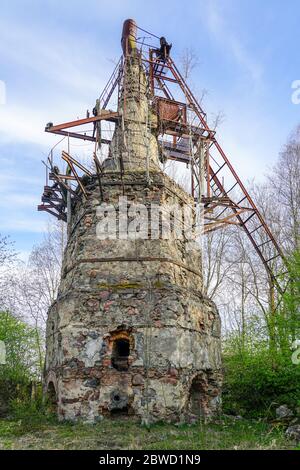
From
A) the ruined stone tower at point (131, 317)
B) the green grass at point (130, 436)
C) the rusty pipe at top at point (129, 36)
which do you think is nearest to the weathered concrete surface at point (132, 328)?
the ruined stone tower at point (131, 317)

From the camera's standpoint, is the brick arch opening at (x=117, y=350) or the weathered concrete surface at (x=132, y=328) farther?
the brick arch opening at (x=117, y=350)

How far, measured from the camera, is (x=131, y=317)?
32.4ft

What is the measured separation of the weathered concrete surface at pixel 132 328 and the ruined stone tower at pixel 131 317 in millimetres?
22

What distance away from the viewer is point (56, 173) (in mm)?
11727

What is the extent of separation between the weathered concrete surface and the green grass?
47cm

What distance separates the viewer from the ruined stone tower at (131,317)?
943 cm

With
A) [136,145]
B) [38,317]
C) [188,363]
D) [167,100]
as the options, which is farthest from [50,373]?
[38,317]

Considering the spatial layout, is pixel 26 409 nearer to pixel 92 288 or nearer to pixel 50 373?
pixel 50 373

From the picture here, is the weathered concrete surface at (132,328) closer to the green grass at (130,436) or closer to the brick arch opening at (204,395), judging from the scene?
the brick arch opening at (204,395)

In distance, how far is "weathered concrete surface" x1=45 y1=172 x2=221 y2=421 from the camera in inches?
370

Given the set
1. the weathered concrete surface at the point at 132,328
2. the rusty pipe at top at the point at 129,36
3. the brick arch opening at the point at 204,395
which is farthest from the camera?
the rusty pipe at top at the point at 129,36

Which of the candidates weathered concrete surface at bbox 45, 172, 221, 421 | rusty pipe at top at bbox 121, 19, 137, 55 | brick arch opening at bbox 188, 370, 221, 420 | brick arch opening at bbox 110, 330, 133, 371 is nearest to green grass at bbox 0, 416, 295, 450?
weathered concrete surface at bbox 45, 172, 221, 421

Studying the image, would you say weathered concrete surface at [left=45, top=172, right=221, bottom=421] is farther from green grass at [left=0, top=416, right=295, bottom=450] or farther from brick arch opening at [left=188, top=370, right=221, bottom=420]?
green grass at [left=0, top=416, right=295, bottom=450]

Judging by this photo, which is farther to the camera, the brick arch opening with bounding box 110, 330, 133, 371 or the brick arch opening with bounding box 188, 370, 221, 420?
the brick arch opening with bounding box 188, 370, 221, 420
